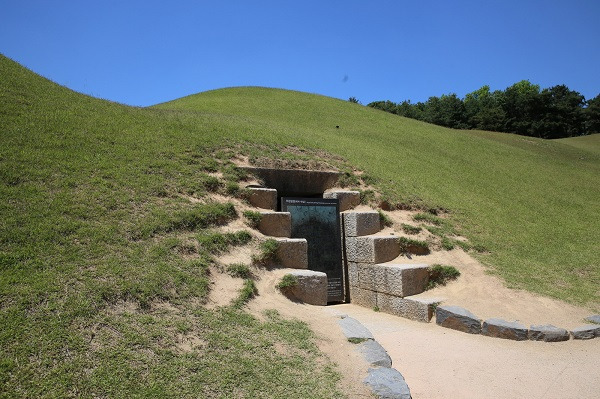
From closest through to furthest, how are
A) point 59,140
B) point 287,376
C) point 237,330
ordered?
point 287,376
point 237,330
point 59,140

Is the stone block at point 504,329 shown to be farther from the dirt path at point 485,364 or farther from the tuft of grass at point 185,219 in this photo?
the tuft of grass at point 185,219

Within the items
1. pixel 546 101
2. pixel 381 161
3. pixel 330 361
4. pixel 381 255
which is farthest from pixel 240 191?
pixel 546 101

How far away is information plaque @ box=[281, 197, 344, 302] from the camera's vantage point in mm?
8805

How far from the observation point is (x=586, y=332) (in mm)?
6586

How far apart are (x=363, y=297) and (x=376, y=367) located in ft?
12.8

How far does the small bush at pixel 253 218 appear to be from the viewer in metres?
7.91

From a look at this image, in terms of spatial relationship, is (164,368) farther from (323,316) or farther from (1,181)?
(1,181)

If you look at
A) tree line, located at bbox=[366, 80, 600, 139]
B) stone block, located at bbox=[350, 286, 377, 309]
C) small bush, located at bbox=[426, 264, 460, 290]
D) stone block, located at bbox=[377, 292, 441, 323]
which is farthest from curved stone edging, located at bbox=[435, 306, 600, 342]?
tree line, located at bbox=[366, 80, 600, 139]

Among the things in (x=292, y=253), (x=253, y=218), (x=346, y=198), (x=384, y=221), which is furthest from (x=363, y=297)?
(x=253, y=218)

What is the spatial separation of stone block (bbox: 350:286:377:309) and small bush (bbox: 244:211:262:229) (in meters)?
2.53

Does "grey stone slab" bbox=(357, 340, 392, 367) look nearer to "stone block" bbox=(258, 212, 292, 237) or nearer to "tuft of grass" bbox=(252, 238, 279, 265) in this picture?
"tuft of grass" bbox=(252, 238, 279, 265)

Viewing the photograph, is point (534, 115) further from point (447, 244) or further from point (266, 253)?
point (266, 253)

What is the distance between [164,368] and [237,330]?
112 cm

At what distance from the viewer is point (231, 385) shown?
159 inches
